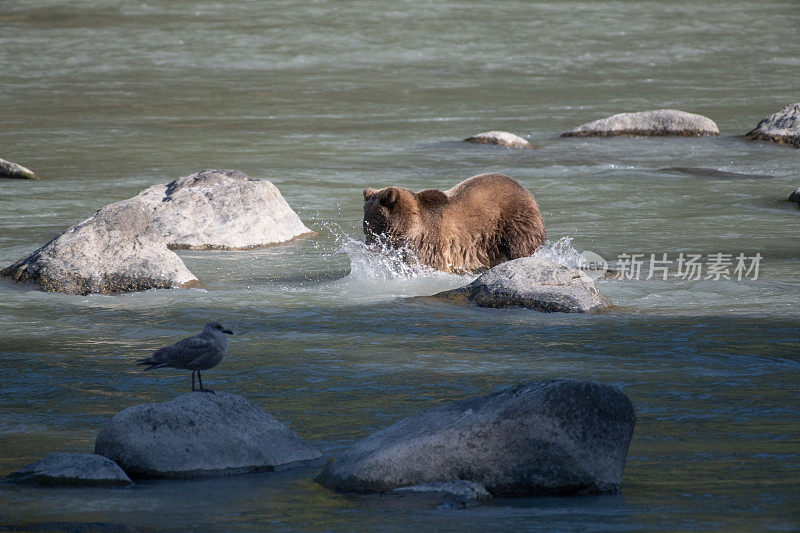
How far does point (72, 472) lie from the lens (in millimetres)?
5367

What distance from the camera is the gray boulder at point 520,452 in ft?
17.4

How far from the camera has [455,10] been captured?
45.4m

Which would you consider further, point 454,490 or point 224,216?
point 224,216

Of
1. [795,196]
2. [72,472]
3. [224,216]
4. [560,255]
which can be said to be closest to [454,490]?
[72,472]

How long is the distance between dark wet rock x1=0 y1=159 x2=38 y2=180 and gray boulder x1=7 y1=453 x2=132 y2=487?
12493 millimetres

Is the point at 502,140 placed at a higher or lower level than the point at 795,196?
higher

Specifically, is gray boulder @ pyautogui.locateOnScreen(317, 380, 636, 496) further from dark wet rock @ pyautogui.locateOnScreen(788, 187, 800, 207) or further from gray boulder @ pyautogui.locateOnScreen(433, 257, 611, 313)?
dark wet rock @ pyautogui.locateOnScreen(788, 187, 800, 207)

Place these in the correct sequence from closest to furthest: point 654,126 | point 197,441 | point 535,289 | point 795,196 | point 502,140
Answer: point 197,441
point 535,289
point 795,196
point 502,140
point 654,126

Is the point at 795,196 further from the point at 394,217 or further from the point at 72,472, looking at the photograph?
the point at 72,472

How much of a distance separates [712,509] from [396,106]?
22935 millimetres

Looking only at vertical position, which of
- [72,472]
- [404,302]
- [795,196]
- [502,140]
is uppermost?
[502,140]

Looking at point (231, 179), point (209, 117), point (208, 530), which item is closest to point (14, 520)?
point (208, 530)

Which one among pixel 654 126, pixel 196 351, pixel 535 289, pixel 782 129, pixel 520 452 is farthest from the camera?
pixel 654 126

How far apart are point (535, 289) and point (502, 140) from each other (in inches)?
442
